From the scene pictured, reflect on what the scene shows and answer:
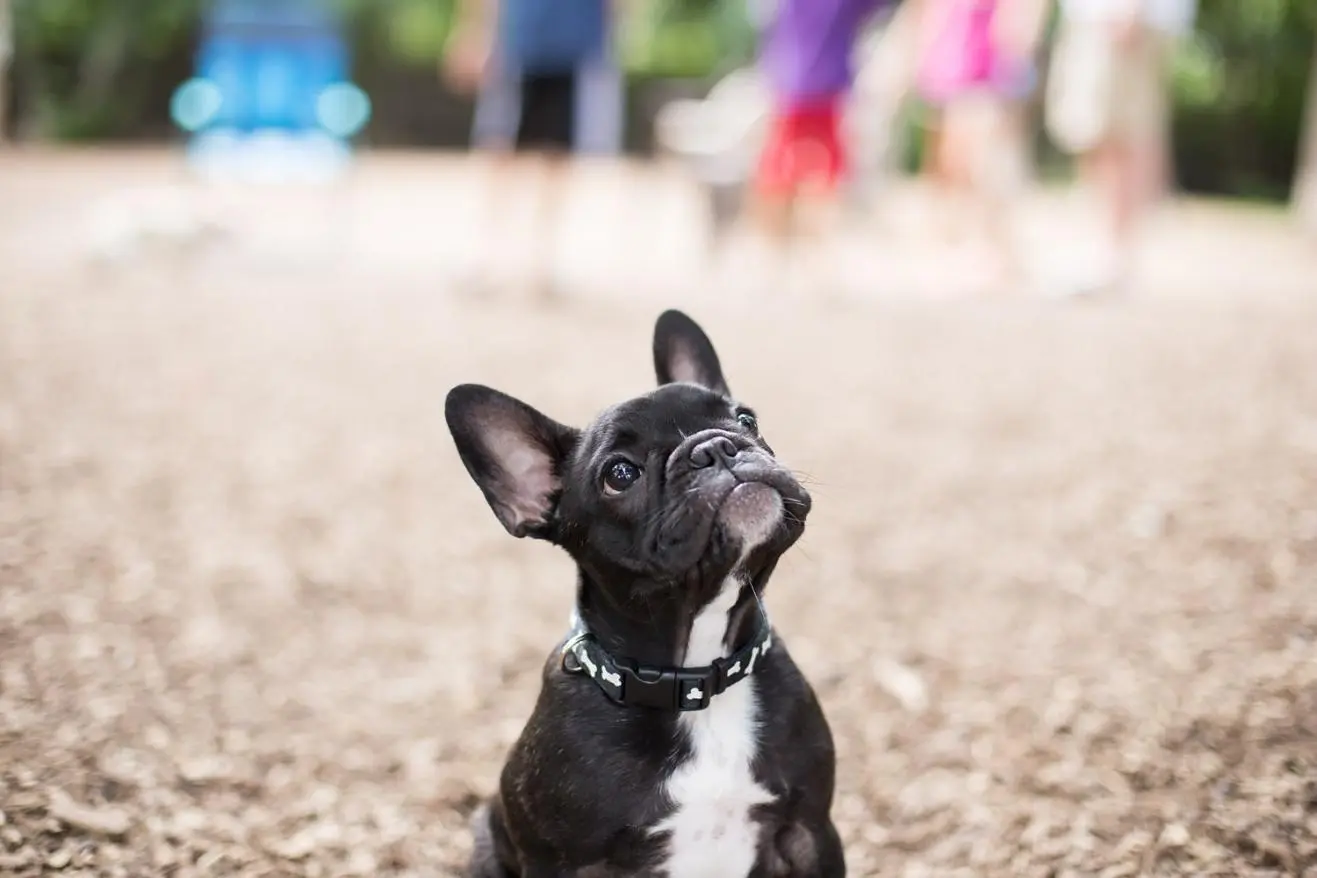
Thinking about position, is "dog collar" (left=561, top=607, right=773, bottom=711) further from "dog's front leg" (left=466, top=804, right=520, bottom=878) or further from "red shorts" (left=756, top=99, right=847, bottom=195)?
"red shorts" (left=756, top=99, right=847, bottom=195)

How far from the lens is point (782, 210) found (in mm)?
9633

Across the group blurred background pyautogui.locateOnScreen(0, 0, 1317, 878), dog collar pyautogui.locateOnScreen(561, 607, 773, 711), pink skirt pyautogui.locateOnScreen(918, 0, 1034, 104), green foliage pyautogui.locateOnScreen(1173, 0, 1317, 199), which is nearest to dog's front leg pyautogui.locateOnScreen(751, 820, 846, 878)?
dog collar pyautogui.locateOnScreen(561, 607, 773, 711)

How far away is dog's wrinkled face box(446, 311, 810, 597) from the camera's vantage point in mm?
2174

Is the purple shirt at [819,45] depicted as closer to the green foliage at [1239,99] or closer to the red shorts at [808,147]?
the red shorts at [808,147]

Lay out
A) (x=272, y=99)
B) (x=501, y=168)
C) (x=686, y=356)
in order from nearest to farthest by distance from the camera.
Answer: (x=686, y=356) → (x=501, y=168) → (x=272, y=99)

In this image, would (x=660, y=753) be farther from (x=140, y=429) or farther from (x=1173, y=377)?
(x=1173, y=377)

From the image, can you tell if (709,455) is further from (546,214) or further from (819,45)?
(819,45)

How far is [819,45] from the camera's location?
848cm

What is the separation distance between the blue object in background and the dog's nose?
32.6ft

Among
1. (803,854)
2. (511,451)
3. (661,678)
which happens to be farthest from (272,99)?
(803,854)

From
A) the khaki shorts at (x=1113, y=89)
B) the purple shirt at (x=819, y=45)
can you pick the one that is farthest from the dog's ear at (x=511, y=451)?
the purple shirt at (x=819, y=45)

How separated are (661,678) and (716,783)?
19 cm

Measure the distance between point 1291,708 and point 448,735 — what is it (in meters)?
2.03

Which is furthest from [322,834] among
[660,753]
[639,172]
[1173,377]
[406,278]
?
[639,172]
